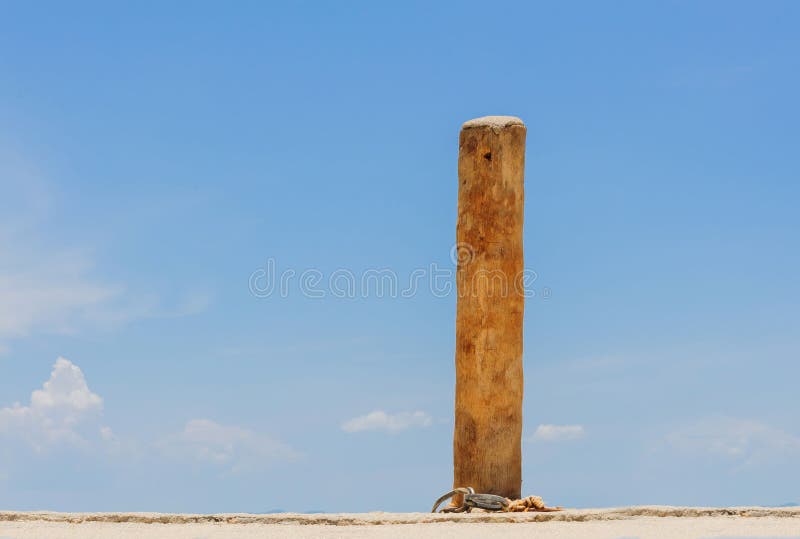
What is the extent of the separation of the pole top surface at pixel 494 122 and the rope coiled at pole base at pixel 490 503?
11.1 ft

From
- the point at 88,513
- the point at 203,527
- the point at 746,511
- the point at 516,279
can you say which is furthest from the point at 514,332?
the point at 88,513

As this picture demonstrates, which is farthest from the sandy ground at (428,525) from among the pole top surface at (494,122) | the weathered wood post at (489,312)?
the pole top surface at (494,122)

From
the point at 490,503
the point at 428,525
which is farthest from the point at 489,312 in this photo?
the point at 428,525

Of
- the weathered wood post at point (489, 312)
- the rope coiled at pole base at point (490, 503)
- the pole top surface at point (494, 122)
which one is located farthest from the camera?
the pole top surface at point (494, 122)

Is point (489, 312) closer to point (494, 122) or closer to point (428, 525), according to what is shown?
point (494, 122)

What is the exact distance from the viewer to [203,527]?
8.25 m

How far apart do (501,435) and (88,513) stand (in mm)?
3740

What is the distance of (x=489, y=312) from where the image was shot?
9.71 metres

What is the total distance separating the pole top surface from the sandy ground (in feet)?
12.0

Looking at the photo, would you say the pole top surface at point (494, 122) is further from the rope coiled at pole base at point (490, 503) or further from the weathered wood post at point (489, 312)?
the rope coiled at pole base at point (490, 503)

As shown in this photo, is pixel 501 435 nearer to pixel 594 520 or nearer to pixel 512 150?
pixel 594 520

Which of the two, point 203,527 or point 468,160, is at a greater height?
point 468,160

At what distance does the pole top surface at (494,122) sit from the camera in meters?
9.91

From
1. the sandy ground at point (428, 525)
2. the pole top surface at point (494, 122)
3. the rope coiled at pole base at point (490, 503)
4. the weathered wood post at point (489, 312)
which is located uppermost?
the pole top surface at point (494, 122)
